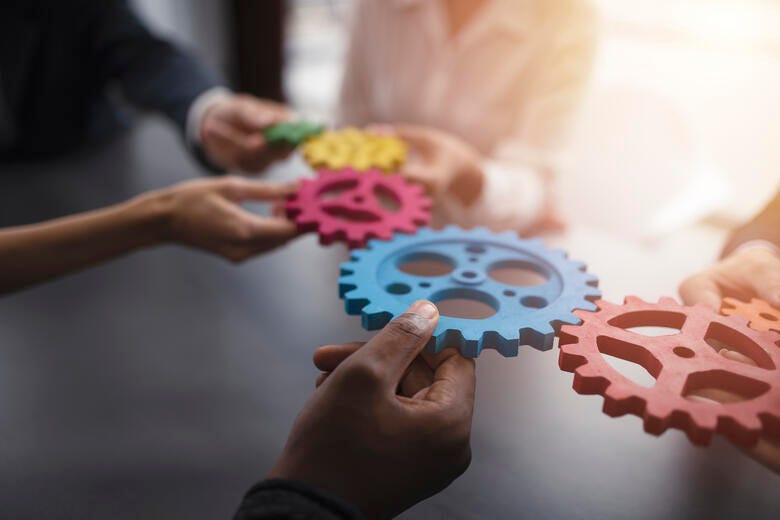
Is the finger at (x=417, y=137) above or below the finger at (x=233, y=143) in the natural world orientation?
below

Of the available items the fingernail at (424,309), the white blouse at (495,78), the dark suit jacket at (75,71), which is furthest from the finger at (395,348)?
the dark suit jacket at (75,71)

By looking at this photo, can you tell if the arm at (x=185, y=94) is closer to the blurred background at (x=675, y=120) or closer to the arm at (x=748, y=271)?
the blurred background at (x=675, y=120)

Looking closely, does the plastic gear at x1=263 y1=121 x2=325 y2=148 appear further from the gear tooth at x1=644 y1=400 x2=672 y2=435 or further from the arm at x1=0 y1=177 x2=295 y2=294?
the gear tooth at x1=644 y1=400 x2=672 y2=435

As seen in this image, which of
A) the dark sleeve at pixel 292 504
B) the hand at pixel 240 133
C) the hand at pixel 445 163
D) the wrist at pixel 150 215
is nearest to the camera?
the dark sleeve at pixel 292 504

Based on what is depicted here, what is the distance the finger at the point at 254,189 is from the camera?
837mm

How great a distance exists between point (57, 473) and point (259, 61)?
2.05 meters

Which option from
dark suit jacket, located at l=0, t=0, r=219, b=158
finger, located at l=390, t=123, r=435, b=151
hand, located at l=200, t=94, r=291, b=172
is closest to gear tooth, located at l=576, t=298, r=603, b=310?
finger, located at l=390, t=123, r=435, b=151

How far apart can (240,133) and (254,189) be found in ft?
1.14

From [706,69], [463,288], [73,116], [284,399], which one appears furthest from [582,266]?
A: [73,116]

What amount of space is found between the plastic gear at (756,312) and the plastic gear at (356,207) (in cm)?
34

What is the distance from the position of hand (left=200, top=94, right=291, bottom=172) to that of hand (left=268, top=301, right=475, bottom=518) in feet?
2.19

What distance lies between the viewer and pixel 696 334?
0.51m

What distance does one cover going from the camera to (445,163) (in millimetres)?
991

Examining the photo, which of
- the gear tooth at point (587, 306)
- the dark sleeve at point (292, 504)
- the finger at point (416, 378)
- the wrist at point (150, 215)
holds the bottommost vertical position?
the dark sleeve at point (292, 504)
